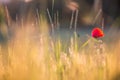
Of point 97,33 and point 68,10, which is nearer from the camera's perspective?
point 97,33

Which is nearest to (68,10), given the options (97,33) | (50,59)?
(97,33)

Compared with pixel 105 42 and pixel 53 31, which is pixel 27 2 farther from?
pixel 105 42

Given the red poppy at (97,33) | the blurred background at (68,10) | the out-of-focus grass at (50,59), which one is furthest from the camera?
the blurred background at (68,10)

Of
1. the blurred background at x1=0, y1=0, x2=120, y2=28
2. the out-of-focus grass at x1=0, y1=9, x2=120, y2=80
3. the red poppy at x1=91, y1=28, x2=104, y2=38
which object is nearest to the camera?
the out-of-focus grass at x1=0, y1=9, x2=120, y2=80

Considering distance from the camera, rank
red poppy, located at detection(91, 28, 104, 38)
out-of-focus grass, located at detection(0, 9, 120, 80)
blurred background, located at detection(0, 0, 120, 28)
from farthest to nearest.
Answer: blurred background, located at detection(0, 0, 120, 28), red poppy, located at detection(91, 28, 104, 38), out-of-focus grass, located at detection(0, 9, 120, 80)

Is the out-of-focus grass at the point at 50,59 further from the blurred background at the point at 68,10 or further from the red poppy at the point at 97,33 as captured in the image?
the blurred background at the point at 68,10

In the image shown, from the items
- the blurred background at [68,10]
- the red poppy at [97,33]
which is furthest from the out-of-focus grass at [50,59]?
the blurred background at [68,10]

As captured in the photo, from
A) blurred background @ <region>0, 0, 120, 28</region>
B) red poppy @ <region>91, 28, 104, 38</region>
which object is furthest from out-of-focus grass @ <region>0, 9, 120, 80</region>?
blurred background @ <region>0, 0, 120, 28</region>

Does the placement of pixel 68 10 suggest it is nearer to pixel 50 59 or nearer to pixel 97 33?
pixel 97 33

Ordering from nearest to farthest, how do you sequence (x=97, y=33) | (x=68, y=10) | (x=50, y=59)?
(x=50, y=59) → (x=97, y=33) → (x=68, y=10)

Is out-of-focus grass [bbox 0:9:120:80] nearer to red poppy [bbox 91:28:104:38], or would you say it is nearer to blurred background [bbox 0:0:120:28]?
red poppy [bbox 91:28:104:38]

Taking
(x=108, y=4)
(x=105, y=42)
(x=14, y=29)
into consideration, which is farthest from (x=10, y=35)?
(x=108, y=4)
